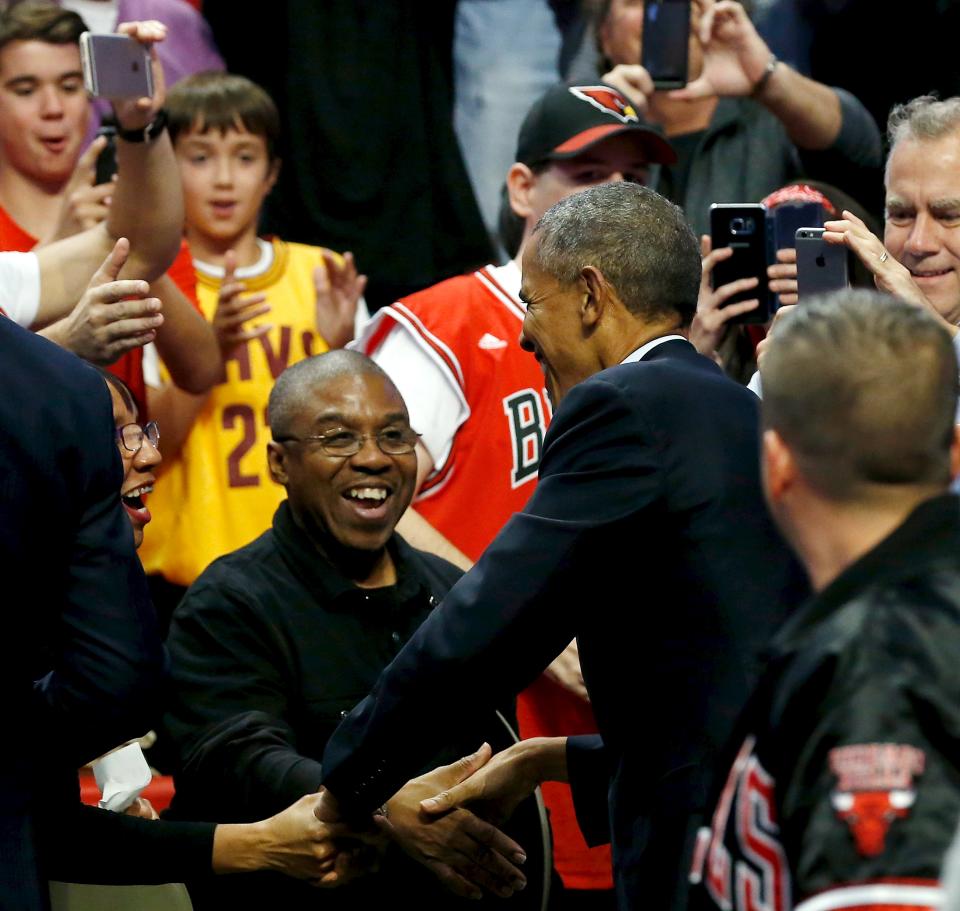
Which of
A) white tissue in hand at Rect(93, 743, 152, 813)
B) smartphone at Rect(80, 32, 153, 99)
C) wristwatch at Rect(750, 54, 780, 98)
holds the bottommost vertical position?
white tissue in hand at Rect(93, 743, 152, 813)

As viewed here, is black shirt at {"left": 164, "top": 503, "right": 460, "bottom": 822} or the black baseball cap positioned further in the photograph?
the black baseball cap

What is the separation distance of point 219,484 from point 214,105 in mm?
1099

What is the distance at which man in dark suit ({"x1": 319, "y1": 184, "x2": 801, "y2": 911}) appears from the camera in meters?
2.75

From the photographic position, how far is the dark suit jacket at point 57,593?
2.67 meters

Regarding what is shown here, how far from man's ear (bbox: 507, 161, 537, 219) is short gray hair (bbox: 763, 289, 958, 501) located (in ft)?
8.78

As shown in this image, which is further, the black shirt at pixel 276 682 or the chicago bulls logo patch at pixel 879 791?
the black shirt at pixel 276 682

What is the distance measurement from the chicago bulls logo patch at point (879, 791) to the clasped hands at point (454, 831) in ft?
4.93

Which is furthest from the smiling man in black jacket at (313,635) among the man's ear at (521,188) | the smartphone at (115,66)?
the man's ear at (521,188)

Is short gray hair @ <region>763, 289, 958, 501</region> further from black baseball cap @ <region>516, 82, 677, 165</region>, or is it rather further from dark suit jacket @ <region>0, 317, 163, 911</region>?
black baseball cap @ <region>516, 82, 677, 165</region>

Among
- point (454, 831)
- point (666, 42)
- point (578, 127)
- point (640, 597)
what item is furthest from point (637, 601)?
point (666, 42)

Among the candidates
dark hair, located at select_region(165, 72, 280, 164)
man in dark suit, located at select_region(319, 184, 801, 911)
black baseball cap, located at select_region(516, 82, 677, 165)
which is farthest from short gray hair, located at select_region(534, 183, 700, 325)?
dark hair, located at select_region(165, 72, 280, 164)

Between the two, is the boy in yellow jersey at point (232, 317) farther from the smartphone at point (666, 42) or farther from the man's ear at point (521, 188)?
the smartphone at point (666, 42)

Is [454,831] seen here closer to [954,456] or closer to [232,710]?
[232,710]

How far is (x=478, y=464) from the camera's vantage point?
4.35 metres
